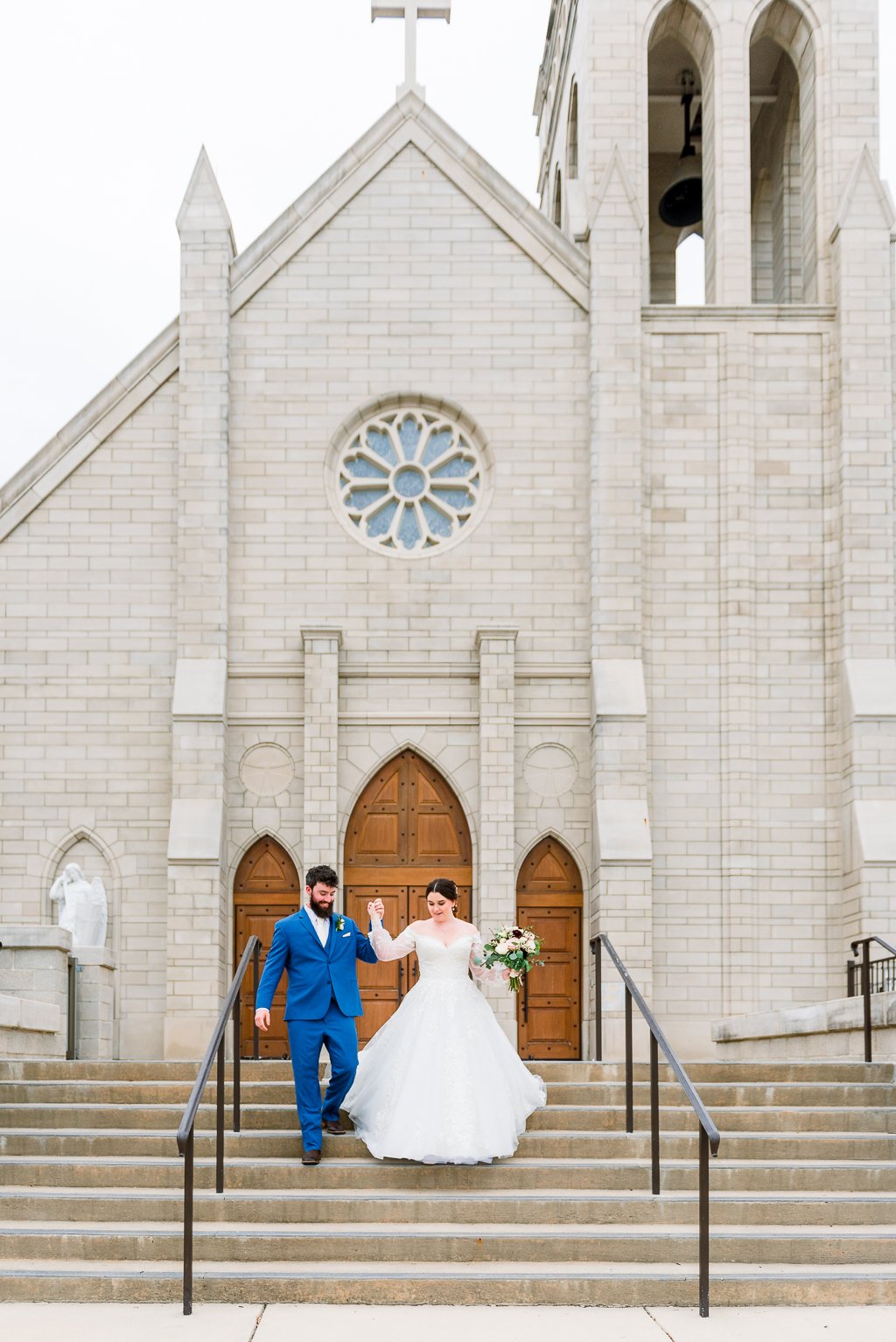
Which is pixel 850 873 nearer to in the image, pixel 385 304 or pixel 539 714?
pixel 539 714

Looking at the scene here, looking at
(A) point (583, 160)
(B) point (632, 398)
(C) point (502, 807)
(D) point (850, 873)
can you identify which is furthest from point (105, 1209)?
→ (A) point (583, 160)

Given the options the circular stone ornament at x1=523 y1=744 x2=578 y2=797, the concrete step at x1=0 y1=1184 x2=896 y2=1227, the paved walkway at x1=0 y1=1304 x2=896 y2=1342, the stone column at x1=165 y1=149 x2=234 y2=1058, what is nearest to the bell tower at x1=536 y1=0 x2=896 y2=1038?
the circular stone ornament at x1=523 y1=744 x2=578 y2=797

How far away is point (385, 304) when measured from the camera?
20344 millimetres

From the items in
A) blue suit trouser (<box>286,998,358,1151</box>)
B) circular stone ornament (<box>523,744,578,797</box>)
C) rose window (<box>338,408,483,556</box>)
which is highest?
rose window (<box>338,408,483,556</box>)

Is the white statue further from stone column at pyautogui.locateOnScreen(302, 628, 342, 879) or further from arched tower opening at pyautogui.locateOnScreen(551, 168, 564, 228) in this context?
arched tower opening at pyautogui.locateOnScreen(551, 168, 564, 228)

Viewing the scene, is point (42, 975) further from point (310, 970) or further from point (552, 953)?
point (552, 953)

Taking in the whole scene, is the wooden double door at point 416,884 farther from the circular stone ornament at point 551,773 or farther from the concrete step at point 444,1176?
the concrete step at point 444,1176

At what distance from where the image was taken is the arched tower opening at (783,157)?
21375 millimetres

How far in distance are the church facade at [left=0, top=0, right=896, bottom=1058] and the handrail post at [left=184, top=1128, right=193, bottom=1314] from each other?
10.2 metres

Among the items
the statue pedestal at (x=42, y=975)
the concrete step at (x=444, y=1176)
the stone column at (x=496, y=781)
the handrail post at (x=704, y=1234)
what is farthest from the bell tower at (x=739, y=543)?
the handrail post at (x=704, y=1234)

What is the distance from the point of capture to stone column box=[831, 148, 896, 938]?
18859 mm

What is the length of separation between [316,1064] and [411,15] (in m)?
15.5

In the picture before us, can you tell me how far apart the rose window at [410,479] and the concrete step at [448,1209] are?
452 inches

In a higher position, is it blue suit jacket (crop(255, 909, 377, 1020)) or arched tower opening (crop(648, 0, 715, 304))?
arched tower opening (crop(648, 0, 715, 304))
